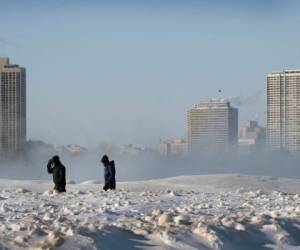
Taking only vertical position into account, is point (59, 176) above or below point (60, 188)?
above

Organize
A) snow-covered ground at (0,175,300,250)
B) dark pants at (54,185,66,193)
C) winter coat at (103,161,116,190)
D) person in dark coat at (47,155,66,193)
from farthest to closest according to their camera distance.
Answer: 1. winter coat at (103,161,116,190)
2. person in dark coat at (47,155,66,193)
3. dark pants at (54,185,66,193)
4. snow-covered ground at (0,175,300,250)

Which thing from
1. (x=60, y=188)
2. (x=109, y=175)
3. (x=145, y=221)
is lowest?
(x=60, y=188)

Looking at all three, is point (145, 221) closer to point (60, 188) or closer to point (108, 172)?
point (60, 188)

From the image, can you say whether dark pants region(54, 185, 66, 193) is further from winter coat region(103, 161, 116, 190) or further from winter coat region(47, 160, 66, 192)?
winter coat region(103, 161, 116, 190)

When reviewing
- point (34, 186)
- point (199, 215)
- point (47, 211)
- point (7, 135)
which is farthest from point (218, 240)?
point (7, 135)

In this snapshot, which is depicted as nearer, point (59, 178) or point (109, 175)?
point (59, 178)

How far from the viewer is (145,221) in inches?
590

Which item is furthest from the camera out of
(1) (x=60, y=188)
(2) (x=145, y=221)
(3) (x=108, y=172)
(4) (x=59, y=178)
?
(3) (x=108, y=172)

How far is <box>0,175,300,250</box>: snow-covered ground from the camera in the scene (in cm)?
1323

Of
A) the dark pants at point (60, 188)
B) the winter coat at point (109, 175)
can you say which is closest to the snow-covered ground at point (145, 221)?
the dark pants at point (60, 188)

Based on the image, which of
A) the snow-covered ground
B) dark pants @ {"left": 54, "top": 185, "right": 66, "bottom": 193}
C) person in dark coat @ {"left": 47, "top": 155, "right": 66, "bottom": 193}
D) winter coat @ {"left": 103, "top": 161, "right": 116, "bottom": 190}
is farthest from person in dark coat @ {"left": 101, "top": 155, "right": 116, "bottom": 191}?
the snow-covered ground

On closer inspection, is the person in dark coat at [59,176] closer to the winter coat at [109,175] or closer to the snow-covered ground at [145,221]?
the winter coat at [109,175]

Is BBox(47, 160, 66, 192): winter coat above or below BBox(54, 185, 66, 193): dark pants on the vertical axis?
above

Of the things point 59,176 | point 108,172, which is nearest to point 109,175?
point 108,172
